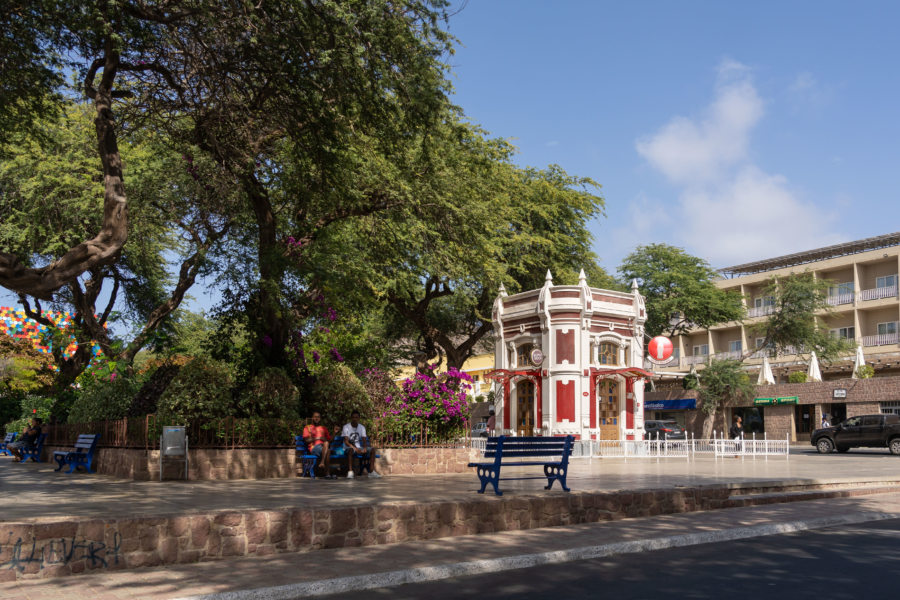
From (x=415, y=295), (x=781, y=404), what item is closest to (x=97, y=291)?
(x=415, y=295)

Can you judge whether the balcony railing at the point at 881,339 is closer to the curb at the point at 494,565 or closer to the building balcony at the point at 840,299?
the building balcony at the point at 840,299

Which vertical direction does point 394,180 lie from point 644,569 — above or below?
above

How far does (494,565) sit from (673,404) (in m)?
51.1

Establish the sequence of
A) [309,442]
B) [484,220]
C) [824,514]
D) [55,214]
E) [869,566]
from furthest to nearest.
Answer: [55,214]
[484,220]
[309,442]
[824,514]
[869,566]

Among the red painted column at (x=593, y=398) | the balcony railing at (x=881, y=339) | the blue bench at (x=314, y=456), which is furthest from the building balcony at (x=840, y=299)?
the blue bench at (x=314, y=456)

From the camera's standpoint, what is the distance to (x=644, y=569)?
8.11 meters

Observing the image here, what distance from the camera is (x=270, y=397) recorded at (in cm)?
1700

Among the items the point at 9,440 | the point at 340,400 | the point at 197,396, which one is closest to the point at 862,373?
the point at 340,400

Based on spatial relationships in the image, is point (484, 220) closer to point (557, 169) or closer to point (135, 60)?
point (135, 60)

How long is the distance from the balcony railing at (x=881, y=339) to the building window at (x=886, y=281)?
3497mm

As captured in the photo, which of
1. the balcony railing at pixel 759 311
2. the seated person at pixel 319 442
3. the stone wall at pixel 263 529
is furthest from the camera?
the balcony railing at pixel 759 311

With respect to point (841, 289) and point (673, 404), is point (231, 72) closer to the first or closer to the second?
point (673, 404)

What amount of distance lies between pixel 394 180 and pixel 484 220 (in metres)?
3.67

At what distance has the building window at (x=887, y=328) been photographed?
181 feet
